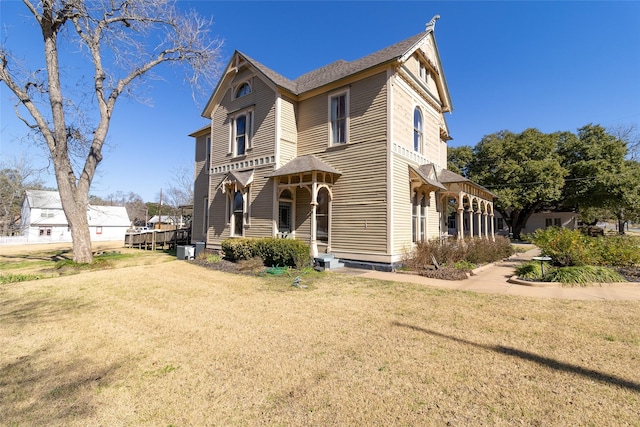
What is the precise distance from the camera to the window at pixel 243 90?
15.1 meters

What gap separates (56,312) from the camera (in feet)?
19.5

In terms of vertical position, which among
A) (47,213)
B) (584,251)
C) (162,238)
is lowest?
(162,238)

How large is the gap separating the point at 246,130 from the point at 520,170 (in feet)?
92.6

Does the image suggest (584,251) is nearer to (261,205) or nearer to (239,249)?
(261,205)

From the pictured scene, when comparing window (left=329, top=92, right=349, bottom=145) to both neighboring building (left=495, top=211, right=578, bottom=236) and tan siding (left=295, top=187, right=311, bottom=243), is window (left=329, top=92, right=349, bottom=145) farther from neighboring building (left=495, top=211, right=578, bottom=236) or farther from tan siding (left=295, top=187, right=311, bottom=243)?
neighboring building (left=495, top=211, right=578, bottom=236)

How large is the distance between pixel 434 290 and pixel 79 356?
739cm

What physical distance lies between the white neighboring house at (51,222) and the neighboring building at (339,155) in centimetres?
3225

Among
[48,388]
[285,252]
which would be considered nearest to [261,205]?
[285,252]

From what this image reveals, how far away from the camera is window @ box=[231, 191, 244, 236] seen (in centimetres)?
1461

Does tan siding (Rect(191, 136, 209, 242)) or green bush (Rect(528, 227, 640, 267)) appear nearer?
green bush (Rect(528, 227, 640, 267))

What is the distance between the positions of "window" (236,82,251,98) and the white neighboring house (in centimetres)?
3221

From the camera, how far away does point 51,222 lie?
40.8 metres

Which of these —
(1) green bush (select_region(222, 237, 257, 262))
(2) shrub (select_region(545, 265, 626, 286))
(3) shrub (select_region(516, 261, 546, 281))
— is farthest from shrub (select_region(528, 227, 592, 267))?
(1) green bush (select_region(222, 237, 257, 262))

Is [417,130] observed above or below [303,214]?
above
